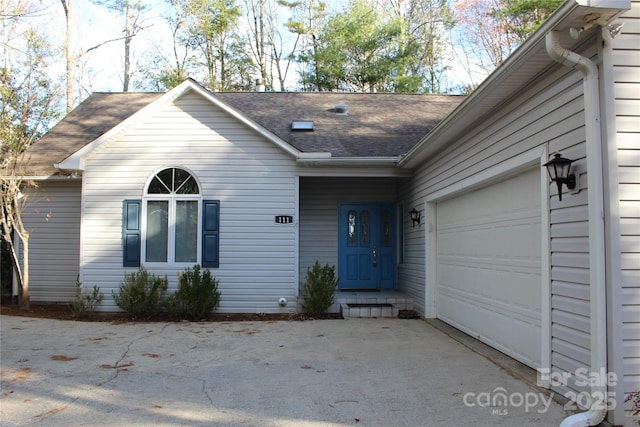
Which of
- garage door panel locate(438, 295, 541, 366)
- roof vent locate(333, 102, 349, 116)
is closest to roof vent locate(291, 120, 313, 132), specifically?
roof vent locate(333, 102, 349, 116)

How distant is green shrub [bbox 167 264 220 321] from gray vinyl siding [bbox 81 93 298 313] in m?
0.37

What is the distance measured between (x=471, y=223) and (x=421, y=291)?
249 cm

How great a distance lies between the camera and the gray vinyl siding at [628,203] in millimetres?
3535

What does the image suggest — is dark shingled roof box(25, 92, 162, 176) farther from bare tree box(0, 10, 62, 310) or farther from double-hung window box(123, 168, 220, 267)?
double-hung window box(123, 168, 220, 267)

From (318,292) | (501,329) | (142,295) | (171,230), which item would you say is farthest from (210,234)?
(501,329)

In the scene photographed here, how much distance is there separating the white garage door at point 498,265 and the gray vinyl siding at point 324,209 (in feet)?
10.4

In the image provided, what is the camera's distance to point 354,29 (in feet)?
76.3

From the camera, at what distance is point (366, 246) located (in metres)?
11.0

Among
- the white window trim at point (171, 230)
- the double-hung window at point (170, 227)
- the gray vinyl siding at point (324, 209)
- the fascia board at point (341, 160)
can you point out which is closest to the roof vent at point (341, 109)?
the gray vinyl siding at point (324, 209)

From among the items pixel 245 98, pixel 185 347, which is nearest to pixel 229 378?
pixel 185 347

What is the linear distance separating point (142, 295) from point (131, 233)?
1.19m

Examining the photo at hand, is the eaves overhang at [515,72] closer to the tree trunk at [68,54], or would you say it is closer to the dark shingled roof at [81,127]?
the dark shingled roof at [81,127]

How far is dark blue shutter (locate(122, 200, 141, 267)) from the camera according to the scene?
898 cm

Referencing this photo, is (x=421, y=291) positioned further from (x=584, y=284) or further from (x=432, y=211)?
(x=584, y=284)
